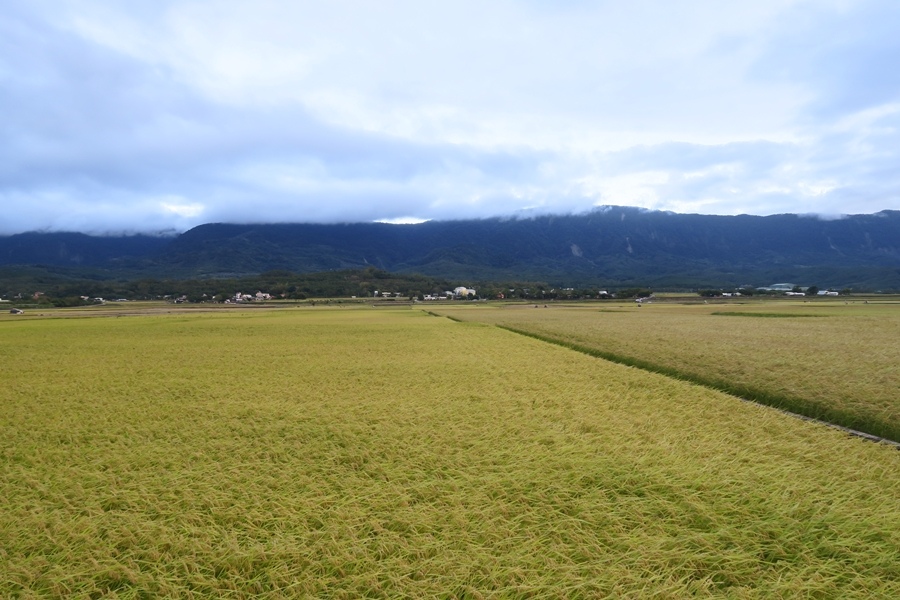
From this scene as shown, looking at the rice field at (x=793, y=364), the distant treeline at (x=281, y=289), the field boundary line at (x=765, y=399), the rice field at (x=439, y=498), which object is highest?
the distant treeline at (x=281, y=289)

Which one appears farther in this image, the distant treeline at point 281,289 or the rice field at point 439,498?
the distant treeline at point 281,289

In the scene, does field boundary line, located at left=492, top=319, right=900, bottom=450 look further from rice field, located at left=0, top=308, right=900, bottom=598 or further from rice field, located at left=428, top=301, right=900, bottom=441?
rice field, located at left=0, top=308, right=900, bottom=598

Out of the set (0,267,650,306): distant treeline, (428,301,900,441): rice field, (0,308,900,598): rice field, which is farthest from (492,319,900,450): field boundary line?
(0,267,650,306): distant treeline

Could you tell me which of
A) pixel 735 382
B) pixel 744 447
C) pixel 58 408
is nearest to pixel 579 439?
pixel 744 447

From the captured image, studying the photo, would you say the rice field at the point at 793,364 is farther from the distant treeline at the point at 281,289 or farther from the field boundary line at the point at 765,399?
the distant treeline at the point at 281,289

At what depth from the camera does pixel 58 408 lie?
441 inches

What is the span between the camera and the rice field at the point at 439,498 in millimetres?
4395

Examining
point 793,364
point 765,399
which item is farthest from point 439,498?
point 793,364

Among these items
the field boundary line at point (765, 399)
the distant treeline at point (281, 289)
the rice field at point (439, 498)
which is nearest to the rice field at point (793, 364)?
the field boundary line at point (765, 399)

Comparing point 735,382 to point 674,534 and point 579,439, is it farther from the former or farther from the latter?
point 674,534

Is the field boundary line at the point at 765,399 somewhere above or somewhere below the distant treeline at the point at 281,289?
below

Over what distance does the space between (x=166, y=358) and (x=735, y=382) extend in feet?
69.4

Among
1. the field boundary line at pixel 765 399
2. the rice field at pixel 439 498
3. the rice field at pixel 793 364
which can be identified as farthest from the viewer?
the rice field at pixel 793 364

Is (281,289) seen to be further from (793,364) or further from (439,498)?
(439,498)
